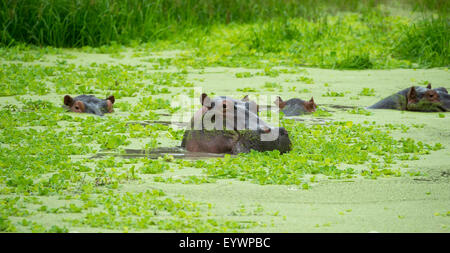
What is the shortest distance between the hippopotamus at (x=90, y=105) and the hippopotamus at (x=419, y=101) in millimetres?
2794

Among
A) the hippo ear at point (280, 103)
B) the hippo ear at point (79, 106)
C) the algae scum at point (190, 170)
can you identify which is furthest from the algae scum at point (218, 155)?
the hippo ear at point (79, 106)

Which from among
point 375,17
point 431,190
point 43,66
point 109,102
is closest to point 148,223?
point 431,190

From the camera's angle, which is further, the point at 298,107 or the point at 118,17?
the point at 118,17

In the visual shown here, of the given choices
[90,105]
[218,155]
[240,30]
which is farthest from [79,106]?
[240,30]

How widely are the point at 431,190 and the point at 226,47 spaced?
7.71 meters

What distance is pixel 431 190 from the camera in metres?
4.32

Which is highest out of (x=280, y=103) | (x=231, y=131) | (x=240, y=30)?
(x=231, y=131)

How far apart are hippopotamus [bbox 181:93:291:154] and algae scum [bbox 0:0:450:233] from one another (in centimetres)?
11

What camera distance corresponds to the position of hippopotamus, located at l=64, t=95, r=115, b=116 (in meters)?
6.97

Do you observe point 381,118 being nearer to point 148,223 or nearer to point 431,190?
point 431,190

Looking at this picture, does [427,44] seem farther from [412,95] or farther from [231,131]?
[231,131]

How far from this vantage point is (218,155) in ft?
17.1

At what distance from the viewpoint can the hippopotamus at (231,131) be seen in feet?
17.0

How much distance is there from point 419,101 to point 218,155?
3.09 m
